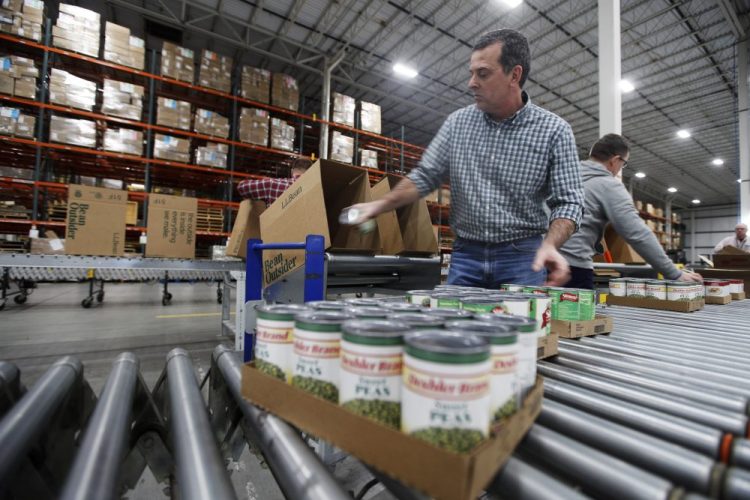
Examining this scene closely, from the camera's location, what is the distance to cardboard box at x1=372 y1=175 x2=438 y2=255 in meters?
3.02

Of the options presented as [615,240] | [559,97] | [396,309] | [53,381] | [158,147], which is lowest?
[53,381]

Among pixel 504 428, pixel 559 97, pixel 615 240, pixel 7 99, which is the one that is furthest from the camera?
pixel 559 97

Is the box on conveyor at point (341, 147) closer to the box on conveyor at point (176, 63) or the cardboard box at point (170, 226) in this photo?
the box on conveyor at point (176, 63)

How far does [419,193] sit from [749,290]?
3.18 metres

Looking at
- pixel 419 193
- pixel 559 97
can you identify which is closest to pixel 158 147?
pixel 419 193

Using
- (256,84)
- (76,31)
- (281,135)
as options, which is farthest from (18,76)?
(281,135)

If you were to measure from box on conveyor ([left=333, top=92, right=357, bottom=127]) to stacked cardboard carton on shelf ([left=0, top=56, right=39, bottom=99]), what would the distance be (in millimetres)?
4761

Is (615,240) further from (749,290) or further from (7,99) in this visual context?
(7,99)

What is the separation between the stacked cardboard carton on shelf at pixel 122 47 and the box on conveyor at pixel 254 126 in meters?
1.72

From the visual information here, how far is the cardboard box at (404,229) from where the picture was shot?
3018mm

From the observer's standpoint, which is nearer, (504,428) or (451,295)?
(504,428)

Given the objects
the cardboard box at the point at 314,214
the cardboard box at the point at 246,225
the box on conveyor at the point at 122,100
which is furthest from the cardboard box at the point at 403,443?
the box on conveyor at the point at 122,100

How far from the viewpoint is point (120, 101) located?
5805 millimetres

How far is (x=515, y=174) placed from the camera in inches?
66.2
